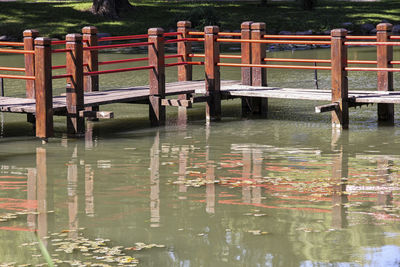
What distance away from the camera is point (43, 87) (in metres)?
15.9

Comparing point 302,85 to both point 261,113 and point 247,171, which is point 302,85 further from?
point 247,171

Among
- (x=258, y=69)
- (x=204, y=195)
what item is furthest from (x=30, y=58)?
(x=204, y=195)

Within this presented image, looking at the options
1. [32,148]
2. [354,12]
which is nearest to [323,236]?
[32,148]

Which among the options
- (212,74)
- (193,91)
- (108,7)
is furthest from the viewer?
(108,7)

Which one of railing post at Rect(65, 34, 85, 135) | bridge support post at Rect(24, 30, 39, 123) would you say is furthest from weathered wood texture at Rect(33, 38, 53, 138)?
bridge support post at Rect(24, 30, 39, 123)

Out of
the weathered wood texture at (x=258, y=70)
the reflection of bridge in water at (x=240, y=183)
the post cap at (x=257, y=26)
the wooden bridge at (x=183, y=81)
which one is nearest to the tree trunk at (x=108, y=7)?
the wooden bridge at (x=183, y=81)

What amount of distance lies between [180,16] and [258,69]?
80.3 feet

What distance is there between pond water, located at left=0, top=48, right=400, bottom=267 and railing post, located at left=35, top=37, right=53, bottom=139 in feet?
1.08

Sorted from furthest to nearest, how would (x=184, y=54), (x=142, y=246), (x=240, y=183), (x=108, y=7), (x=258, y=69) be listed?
(x=108, y=7)
(x=184, y=54)
(x=258, y=69)
(x=240, y=183)
(x=142, y=246)

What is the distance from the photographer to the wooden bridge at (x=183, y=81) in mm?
16438

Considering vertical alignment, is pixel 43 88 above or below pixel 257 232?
above

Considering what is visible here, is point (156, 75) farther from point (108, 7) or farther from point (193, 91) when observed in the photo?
point (108, 7)

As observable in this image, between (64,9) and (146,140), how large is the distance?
31.0 meters

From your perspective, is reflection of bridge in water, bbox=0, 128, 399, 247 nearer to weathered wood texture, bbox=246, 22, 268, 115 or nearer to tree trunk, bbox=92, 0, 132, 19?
weathered wood texture, bbox=246, 22, 268, 115
